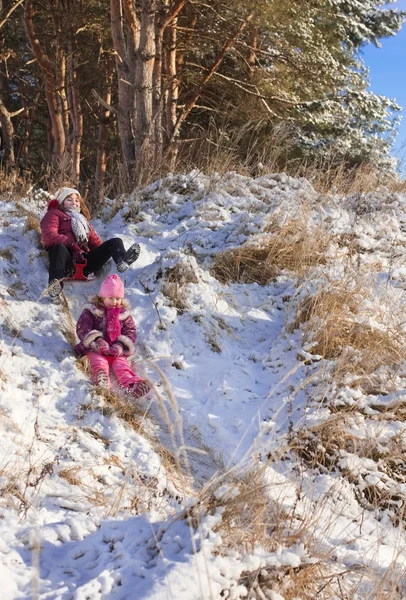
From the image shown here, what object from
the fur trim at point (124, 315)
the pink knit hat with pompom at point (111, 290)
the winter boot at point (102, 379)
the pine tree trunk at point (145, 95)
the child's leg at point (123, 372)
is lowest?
the child's leg at point (123, 372)

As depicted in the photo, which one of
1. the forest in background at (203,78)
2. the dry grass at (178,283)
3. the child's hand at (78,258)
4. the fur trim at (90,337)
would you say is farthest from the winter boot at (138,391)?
the forest in background at (203,78)

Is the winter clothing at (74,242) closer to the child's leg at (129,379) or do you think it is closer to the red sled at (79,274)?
the red sled at (79,274)

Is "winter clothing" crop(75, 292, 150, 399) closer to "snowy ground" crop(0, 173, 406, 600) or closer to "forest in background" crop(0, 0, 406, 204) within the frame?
"snowy ground" crop(0, 173, 406, 600)

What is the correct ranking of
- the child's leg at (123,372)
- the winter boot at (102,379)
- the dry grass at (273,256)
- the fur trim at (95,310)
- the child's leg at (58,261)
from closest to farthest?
the winter boot at (102,379), the child's leg at (123,372), the fur trim at (95,310), the child's leg at (58,261), the dry grass at (273,256)

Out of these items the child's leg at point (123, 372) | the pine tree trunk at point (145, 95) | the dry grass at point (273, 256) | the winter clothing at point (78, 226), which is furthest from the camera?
the pine tree trunk at point (145, 95)

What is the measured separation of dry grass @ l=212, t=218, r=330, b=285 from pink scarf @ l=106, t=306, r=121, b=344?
141 centimetres

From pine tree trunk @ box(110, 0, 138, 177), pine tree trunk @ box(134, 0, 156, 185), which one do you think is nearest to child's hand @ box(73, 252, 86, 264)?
pine tree trunk @ box(134, 0, 156, 185)

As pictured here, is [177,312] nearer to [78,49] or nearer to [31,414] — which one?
[31,414]

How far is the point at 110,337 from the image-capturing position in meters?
4.38

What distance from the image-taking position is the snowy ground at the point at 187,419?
5.98ft

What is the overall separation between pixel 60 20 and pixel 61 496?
11.6m

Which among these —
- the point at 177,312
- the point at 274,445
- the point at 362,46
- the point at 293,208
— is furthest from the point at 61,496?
the point at 362,46

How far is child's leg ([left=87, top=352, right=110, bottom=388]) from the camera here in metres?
3.84

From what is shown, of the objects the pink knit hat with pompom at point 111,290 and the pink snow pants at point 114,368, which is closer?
the pink snow pants at point 114,368
